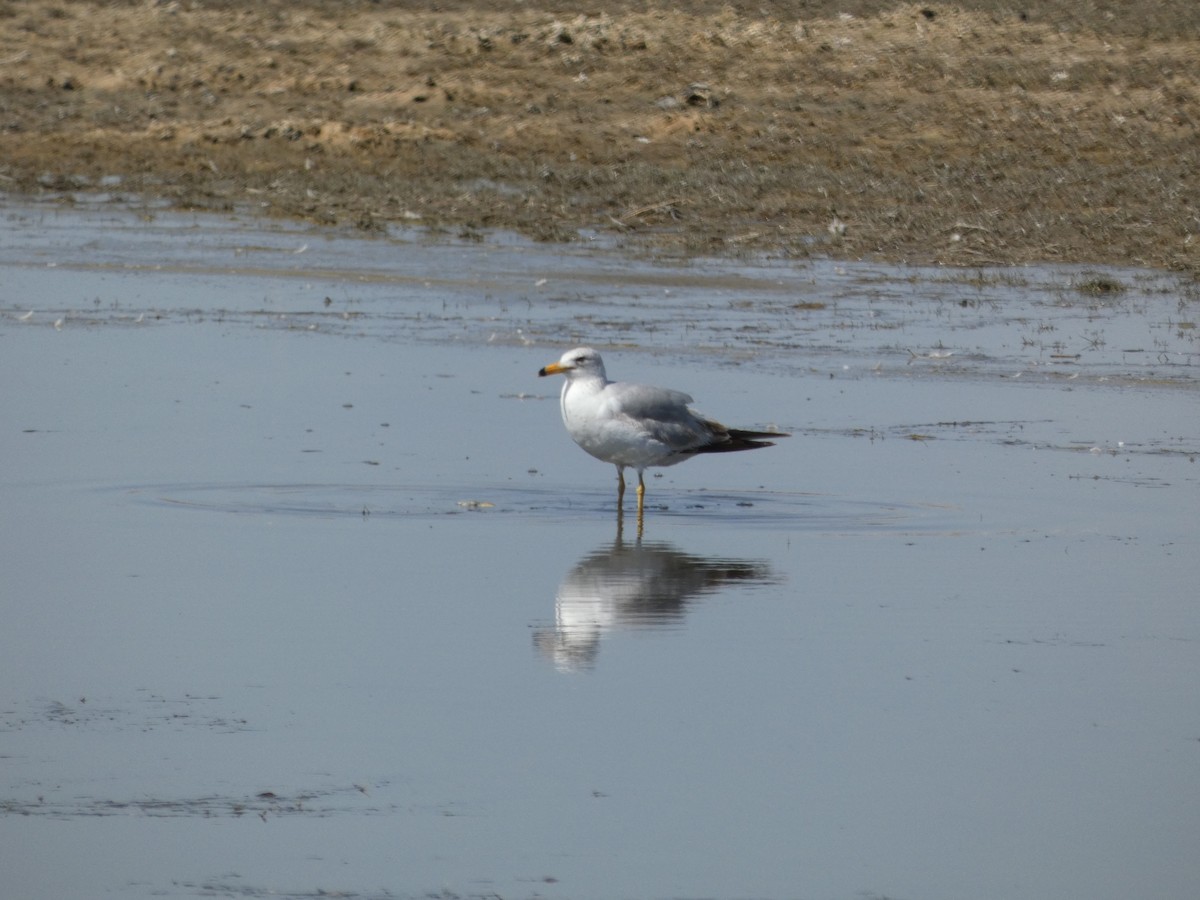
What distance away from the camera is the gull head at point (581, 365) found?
10930mm

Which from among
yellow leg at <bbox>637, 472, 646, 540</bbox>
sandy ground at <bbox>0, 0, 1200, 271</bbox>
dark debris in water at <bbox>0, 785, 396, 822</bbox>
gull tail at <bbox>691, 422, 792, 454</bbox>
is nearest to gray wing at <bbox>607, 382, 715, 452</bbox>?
gull tail at <bbox>691, 422, 792, 454</bbox>

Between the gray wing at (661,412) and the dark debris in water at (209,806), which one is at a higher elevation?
the gray wing at (661,412)

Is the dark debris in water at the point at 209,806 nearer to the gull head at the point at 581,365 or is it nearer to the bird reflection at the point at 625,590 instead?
the bird reflection at the point at 625,590

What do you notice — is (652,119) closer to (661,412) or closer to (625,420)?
(661,412)

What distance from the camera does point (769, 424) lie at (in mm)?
12906

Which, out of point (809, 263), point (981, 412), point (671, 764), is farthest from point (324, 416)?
point (809, 263)

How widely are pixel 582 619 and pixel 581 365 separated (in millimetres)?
2870

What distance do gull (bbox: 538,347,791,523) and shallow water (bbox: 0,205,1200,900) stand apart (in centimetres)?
28

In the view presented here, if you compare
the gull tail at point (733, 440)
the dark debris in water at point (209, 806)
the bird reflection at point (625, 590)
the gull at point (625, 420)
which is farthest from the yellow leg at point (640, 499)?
the dark debris in water at point (209, 806)

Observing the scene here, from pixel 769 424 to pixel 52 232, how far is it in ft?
37.5

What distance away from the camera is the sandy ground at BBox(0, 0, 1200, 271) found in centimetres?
2369

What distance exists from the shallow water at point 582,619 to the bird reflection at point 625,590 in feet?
0.09

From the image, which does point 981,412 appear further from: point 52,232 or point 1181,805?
point 52,232

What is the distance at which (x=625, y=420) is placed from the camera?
35.1 feet
